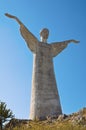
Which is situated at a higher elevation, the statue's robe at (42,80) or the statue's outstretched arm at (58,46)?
the statue's outstretched arm at (58,46)

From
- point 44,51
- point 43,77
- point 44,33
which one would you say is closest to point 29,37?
point 44,51

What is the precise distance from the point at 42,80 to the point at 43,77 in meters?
0.31

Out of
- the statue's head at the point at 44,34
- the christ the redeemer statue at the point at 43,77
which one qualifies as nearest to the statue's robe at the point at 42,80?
the christ the redeemer statue at the point at 43,77

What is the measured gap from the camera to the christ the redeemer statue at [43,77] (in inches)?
975

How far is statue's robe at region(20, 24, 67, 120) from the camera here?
2476cm

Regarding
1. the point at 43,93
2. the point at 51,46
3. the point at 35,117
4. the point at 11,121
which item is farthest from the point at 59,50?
the point at 11,121

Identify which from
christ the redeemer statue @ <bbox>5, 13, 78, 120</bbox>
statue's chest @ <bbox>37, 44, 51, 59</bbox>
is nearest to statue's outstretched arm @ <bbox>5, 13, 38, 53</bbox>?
christ the redeemer statue @ <bbox>5, 13, 78, 120</bbox>

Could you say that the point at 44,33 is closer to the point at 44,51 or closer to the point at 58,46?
the point at 58,46

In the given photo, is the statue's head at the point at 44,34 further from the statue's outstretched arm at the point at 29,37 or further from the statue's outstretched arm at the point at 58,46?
the statue's outstretched arm at the point at 29,37

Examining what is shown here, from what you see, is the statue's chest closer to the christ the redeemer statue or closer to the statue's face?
the christ the redeemer statue

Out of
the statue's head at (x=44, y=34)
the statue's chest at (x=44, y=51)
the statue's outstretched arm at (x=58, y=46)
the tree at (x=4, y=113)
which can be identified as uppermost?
the statue's head at (x=44, y=34)

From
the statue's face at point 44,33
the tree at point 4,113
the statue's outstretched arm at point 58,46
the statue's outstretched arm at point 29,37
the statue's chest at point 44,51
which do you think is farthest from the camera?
the statue's outstretched arm at point 58,46

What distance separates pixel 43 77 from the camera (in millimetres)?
25984

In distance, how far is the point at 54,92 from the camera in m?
25.7
